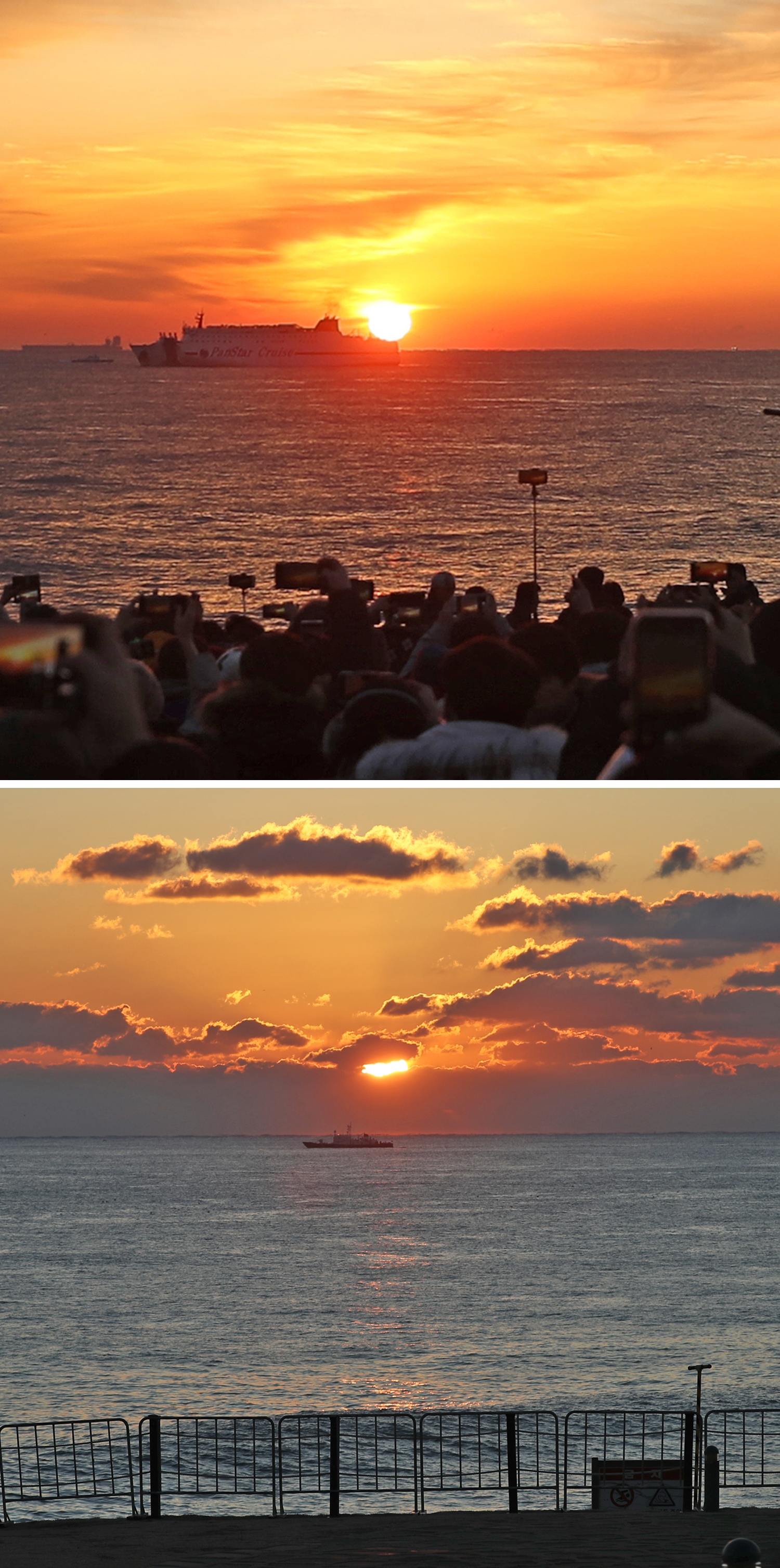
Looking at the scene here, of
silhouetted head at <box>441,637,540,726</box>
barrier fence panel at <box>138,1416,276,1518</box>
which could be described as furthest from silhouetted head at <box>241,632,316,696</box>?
barrier fence panel at <box>138,1416,276,1518</box>

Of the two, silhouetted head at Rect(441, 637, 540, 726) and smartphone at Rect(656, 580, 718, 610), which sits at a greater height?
smartphone at Rect(656, 580, 718, 610)

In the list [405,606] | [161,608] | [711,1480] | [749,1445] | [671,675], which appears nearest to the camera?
[671,675]

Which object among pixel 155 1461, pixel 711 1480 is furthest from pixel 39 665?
pixel 155 1461

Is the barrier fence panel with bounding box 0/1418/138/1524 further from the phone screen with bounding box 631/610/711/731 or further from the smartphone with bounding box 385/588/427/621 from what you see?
the phone screen with bounding box 631/610/711/731

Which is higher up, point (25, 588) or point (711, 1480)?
point (25, 588)

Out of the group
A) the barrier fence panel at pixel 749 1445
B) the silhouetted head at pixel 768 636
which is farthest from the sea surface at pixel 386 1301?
the silhouetted head at pixel 768 636

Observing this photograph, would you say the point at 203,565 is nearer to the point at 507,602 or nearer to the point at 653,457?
the point at 507,602

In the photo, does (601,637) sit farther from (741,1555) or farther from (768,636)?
(741,1555)
